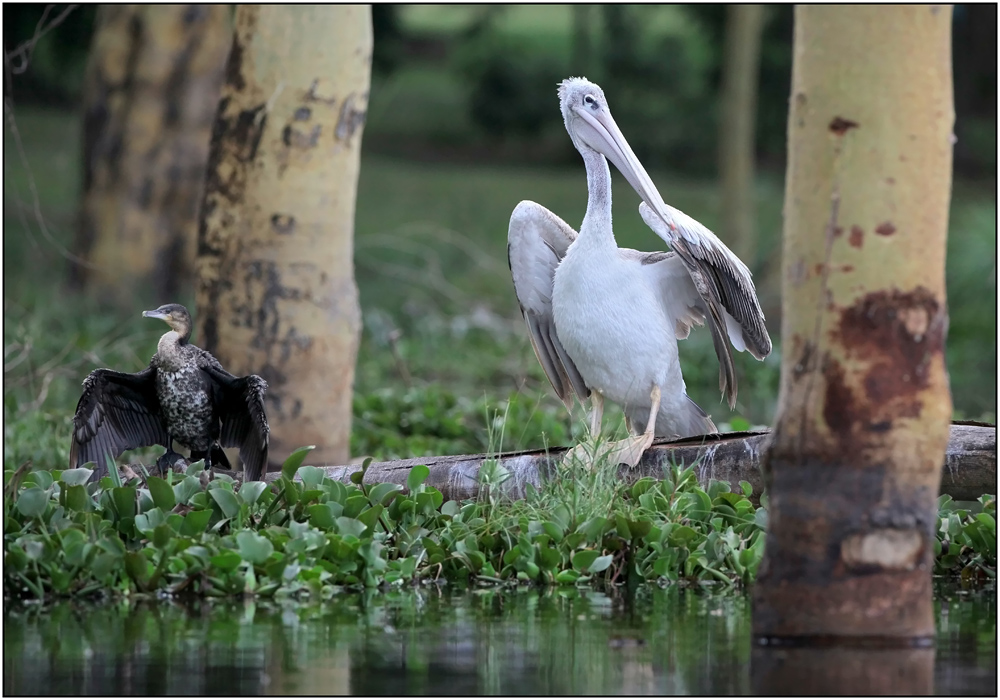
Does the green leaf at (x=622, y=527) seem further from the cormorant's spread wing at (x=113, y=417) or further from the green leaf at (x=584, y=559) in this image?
the cormorant's spread wing at (x=113, y=417)

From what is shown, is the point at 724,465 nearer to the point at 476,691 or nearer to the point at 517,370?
the point at 476,691

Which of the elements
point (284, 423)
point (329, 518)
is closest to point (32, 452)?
point (284, 423)

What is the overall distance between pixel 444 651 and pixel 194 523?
1.21m

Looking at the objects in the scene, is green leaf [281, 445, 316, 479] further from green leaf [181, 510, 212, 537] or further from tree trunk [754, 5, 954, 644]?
tree trunk [754, 5, 954, 644]

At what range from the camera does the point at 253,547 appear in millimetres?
4031

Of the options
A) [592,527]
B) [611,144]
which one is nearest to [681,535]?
[592,527]

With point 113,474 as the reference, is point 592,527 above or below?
below

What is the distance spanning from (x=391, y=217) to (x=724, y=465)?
46.4ft

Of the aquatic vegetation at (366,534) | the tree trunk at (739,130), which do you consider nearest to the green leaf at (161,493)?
the aquatic vegetation at (366,534)

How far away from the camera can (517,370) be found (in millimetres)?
10484

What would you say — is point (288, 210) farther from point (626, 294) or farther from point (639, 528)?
point (639, 528)

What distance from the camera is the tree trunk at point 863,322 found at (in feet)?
10.4

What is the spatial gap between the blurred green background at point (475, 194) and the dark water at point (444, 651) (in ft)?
4.31

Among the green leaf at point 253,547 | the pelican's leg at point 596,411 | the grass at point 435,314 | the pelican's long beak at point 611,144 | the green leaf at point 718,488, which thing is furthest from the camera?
the grass at point 435,314
